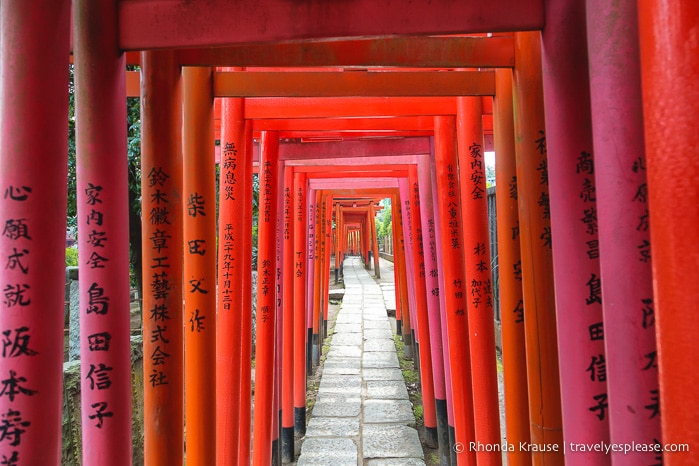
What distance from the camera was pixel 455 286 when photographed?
3521 mm

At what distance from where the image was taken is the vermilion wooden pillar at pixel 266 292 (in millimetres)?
4168

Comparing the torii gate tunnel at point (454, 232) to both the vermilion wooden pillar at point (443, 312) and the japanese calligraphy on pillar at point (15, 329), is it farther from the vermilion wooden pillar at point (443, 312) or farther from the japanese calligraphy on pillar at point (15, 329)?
the vermilion wooden pillar at point (443, 312)

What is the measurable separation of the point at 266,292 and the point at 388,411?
10.8 ft

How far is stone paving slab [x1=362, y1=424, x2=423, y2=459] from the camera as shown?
17.7ft

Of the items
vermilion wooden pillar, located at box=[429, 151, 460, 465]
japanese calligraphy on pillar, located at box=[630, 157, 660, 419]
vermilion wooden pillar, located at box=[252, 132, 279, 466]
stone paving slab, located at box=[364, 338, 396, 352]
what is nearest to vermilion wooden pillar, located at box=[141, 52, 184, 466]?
japanese calligraphy on pillar, located at box=[630, 157, 660, 419]

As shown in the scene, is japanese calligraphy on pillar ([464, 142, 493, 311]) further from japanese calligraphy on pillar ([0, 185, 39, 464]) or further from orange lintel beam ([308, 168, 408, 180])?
orange lintel beam ([308, 168, 408, 180])

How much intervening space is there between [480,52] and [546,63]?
63 centimetres

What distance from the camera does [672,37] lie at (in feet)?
3.12

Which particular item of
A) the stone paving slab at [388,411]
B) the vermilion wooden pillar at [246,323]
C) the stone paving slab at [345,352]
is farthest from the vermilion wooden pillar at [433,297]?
the stone paving slab at [345,352]

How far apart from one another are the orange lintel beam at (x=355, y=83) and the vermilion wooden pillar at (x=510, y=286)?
0.17 m

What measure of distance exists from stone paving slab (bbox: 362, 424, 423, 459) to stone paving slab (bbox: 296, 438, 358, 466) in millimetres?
171

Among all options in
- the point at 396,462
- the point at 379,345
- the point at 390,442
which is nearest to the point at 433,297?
the point at 396,462

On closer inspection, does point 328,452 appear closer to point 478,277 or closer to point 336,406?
point 336,406

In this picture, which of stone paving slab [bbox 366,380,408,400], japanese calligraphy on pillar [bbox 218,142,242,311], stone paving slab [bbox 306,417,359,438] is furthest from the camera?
stone paving slab [bbox 366,380,408,400]
